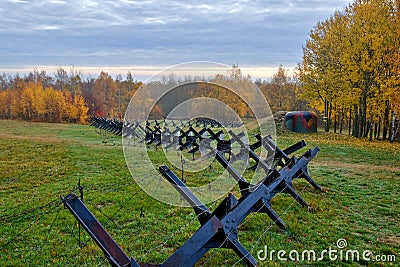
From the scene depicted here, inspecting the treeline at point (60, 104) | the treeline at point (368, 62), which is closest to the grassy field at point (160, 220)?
the treeline at point (368, 62)

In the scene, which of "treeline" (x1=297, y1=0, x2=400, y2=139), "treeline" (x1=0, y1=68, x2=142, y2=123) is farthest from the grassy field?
"treeline" (x1=0, y1=68, x2=142, y2=123)

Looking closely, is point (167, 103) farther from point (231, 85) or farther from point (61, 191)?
point (61, 191)

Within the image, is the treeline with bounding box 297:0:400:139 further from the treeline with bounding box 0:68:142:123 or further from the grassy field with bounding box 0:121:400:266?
the treeline with bounding box 0:68:142:123

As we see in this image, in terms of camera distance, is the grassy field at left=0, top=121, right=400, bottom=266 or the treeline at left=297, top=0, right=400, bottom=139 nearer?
the grassy field at left=0, top=121, right=400, bottom=266

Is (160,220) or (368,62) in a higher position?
(368,62)

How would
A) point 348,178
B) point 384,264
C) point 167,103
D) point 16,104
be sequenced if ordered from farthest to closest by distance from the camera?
point 16,104
point 348,178
point 167,103
point 384,264

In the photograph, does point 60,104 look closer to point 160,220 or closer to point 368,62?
point 368,62

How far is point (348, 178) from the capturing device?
11.5m

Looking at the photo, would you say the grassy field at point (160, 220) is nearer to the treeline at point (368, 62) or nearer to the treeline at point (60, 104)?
the treeline at point (368, 62)

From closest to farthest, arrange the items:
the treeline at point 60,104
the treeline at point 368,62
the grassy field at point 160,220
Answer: the grassy field at point 160,220
the treeline at point 368,62
the treeline at point 60,104

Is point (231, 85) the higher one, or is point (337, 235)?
point (231, 85)

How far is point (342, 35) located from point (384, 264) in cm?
2480

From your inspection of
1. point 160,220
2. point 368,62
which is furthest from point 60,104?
point 160,220

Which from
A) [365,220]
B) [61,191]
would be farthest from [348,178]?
[61,191]
